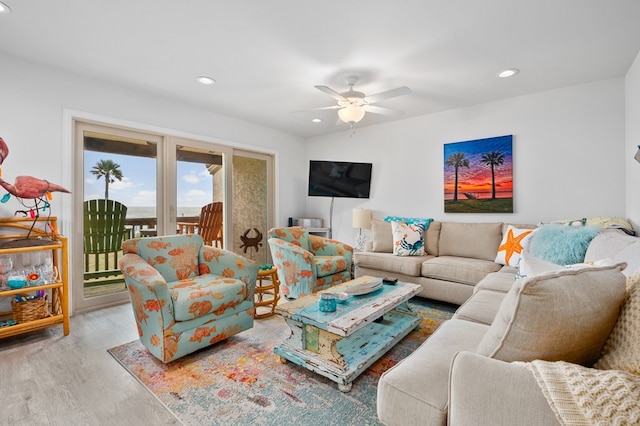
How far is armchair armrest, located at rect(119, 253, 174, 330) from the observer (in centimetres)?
189

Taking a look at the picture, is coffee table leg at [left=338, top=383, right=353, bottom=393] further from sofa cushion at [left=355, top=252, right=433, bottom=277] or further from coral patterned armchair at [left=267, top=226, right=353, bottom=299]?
sofa cushion at [left=355, top=252, right=433, bottom=277]

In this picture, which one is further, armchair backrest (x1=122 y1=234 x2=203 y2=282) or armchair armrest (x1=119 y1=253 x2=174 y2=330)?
armchair backrest (x1=122 y1=234 x2=203 y2=282)

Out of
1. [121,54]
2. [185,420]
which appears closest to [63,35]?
[121,54]

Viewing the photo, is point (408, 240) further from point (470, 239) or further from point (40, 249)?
point (40, 249)

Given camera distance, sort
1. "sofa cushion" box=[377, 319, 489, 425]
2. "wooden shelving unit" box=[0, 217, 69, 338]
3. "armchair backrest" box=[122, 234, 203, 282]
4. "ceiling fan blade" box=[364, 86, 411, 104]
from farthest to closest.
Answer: "ceiling fan blade" box=[364, 86, 411, 104] < "armchair backrest" box=[122, 234, 203, 282] < "wooden shelving unit" box=[0, 217, 69, 338] < "sofa cushion" box=[377, 319, 489, 425]

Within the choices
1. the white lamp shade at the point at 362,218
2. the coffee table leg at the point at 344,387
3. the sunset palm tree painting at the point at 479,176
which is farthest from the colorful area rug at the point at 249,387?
the white lamp shade at the point at 362,218

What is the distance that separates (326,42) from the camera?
7.59 feet

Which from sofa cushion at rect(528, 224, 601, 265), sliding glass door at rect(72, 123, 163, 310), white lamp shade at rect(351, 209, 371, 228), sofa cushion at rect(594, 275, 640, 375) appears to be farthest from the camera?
white lamp shade at rect(351, 209, 371, 228)

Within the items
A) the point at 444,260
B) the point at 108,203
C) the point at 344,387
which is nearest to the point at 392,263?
the point at 444,260

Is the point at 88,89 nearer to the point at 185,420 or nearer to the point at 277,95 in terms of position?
the point at 277,95

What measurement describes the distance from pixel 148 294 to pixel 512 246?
3189 millimetres

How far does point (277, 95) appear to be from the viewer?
11.2ft

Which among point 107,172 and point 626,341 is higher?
point 107,172

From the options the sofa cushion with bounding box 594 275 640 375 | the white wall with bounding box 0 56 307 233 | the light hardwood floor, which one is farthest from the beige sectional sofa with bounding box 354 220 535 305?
the white wall with bounding box 0 56 307 233
